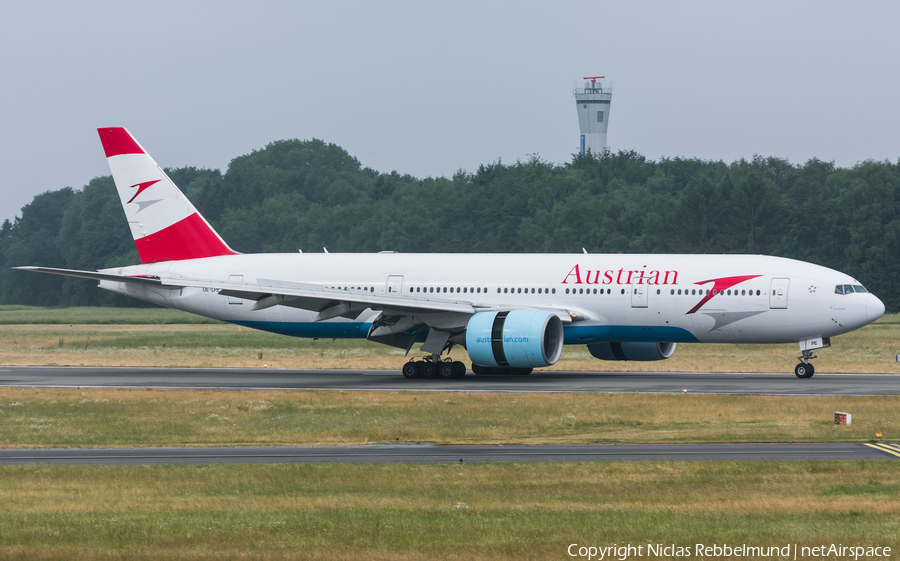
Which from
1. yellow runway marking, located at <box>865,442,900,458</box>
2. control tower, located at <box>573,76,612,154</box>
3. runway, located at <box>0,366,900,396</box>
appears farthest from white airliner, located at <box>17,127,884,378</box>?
control tower, located at <box>573,76,612,154</box>

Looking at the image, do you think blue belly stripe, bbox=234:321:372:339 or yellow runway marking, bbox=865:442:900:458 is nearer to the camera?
yellow runway marking, bbox=865:442:900:458

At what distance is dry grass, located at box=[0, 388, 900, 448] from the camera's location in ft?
64.6

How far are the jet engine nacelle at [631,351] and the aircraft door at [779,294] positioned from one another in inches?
175

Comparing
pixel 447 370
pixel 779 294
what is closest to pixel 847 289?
pixel 779 294

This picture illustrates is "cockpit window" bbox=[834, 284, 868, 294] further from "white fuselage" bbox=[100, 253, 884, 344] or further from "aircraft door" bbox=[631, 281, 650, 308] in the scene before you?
"aircraft door" bbox=[631, 281, 650, 308]

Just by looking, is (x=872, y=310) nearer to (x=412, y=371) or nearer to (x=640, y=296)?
(x=640, y=296)

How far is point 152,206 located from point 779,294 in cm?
2250

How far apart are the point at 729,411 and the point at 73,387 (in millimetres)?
18048

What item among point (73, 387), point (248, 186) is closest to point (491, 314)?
point (73, 387)

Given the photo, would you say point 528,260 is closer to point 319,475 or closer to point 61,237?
point 319,475

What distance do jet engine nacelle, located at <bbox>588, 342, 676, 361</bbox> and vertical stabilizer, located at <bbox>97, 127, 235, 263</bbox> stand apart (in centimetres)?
1490

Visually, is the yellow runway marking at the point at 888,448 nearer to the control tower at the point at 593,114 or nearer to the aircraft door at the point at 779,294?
the aircraft door at the point at 779,294

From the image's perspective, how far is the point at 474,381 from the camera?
32.5 meters

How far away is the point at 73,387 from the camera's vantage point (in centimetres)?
2939
